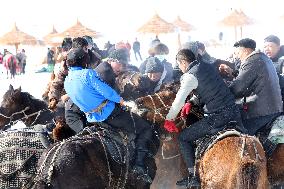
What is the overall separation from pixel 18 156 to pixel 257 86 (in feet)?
10.6

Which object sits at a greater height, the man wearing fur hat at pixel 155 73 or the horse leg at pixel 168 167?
the man wearing fur hat at pixel 155 73

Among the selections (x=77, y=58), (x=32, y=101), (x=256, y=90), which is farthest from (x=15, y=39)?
(x=256, y=90)

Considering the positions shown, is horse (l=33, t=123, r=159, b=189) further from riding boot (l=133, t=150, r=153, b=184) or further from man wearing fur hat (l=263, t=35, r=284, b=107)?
Result: man wearing fur hat (l=263, t=35, r=284, b=107)

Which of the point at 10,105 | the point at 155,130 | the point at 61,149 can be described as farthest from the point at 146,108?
the point at 10,105

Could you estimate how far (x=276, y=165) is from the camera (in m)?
5.71

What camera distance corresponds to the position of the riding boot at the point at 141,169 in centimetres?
557

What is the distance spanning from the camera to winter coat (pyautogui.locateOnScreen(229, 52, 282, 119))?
5543mm

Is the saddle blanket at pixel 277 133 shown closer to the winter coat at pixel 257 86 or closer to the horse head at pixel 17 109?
the winter coat at pixel 257 86

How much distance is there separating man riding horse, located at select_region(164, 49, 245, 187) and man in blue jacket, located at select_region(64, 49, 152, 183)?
47 centimetres

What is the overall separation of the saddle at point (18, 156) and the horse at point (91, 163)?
590 mm

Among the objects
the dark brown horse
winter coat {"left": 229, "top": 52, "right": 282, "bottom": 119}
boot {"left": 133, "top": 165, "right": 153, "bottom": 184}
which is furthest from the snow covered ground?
winter coat {"left": 229, "top": 52, "right": 282, "bottom": 119}

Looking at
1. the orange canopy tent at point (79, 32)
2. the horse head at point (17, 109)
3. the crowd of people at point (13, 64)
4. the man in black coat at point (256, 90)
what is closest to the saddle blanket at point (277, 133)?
the man in black coat at point (256, 90)

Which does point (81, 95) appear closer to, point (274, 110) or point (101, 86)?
point (101, 86)

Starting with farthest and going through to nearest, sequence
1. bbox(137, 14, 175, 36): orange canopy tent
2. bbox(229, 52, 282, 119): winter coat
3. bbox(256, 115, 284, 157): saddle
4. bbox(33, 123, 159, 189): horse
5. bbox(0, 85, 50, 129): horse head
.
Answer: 1. bbox(137, 14, 175, 36): orange canopy tent
2. bbox(0, 85, 50, 129): horse head
3. bbox(256, 115, 284, 157): saddle
4. bbox(229, 52, 282, 119): winter coat
5. bbox(33, 123, 159, 189): horse
